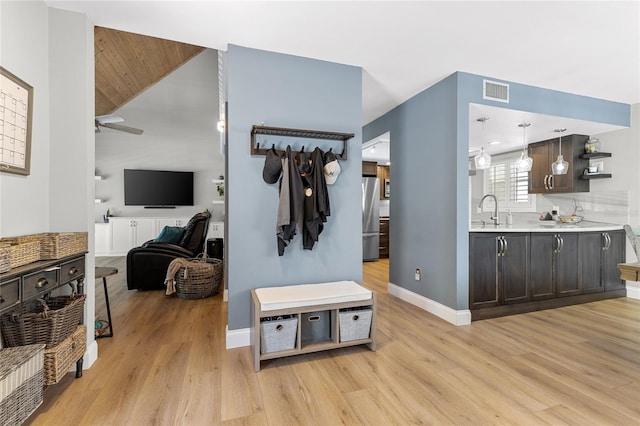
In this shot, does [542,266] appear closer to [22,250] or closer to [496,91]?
[496,91]

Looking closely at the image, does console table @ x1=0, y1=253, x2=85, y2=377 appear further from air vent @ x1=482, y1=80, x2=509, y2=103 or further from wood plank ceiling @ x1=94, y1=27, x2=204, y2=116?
air vent @ x1=482, y1=80, x2=509, y2=103

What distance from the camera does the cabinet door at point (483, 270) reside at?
2.97 meters

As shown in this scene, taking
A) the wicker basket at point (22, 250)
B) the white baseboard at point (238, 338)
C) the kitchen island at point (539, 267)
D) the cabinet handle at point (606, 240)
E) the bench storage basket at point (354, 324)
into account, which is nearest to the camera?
the wicker basket at point (22, 250)

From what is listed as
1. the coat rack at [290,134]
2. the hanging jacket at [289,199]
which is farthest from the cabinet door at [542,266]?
the hanging jacket at [289,199]

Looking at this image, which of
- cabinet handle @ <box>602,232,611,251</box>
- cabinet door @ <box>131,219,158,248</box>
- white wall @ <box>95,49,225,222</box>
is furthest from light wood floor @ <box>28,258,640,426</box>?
white wall @ <box>95,49,225,222</box>

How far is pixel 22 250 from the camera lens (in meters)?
1.50

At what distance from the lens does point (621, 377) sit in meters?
1.99

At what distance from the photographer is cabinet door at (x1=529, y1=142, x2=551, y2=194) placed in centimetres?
463

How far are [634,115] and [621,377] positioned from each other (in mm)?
3676

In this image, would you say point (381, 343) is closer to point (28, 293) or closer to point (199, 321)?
point (199, 321)

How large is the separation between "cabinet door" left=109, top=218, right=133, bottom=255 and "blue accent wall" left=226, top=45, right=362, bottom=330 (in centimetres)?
542

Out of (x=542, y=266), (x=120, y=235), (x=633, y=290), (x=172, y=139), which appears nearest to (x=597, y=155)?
(x=633, y=290)

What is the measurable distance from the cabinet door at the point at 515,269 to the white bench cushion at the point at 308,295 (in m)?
1.76

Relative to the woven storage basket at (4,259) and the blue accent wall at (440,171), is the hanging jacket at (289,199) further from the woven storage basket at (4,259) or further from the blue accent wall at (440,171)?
the blue accent wall at (440,171)
